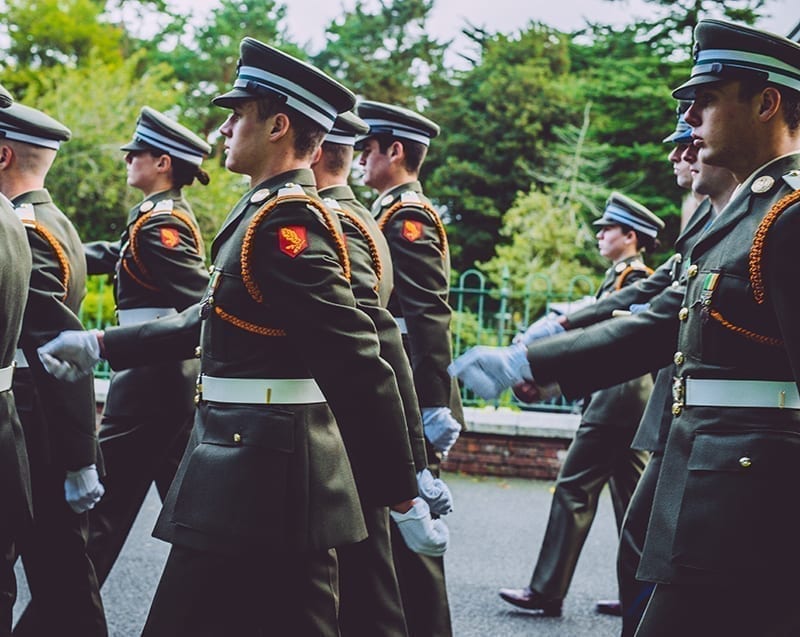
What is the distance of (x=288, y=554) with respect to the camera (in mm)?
2717

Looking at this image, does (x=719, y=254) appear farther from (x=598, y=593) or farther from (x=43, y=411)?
(x=598, y=593)

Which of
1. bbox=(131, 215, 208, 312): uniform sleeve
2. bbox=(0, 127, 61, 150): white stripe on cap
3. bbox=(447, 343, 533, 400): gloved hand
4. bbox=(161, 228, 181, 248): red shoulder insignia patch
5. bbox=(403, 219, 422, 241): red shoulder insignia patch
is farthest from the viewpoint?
bbox=(161, 228, 181, 248): red shoulder insignia patch

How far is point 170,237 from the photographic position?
468 cm

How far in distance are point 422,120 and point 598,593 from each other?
8.91 ft

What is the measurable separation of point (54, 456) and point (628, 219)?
362 cm

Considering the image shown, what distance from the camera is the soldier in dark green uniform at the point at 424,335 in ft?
13.6

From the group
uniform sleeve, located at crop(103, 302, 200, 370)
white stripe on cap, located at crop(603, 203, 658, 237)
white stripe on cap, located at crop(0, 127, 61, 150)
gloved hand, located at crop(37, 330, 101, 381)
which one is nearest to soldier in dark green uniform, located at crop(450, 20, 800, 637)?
uniform sleeve, located at crop(103, 302, 200, 370)

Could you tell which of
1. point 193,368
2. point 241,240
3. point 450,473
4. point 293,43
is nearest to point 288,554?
point 241,240

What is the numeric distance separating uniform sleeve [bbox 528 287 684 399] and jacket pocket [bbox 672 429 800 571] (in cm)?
41

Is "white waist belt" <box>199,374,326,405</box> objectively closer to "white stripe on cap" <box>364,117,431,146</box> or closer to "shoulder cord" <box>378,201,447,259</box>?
"shoulder cord" <box>378,201,447,259</box>

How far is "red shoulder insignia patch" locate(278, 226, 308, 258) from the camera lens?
269cm

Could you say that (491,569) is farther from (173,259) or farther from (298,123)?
(298,123)

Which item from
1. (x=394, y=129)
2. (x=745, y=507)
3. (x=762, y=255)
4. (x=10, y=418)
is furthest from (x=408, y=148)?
(x=745, y=507)

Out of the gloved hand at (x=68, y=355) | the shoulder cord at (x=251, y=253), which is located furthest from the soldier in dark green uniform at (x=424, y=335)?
the shoulder cord at (x=251, y=253)
